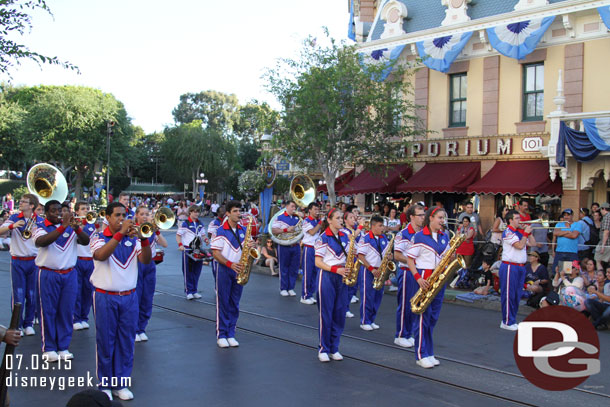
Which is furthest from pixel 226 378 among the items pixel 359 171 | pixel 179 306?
pixel 359 171

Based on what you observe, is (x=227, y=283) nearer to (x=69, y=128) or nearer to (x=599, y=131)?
(x=599, y=131)

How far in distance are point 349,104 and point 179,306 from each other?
996cm

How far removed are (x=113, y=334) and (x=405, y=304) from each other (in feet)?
14.0

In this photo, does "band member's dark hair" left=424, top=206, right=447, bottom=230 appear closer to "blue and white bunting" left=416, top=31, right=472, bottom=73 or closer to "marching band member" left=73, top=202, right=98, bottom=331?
"marching band member" left=73, top=202, right=98, bottom=331

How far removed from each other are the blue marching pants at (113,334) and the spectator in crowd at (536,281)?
8.03 meters

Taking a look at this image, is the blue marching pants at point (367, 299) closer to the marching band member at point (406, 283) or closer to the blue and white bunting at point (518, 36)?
the marching band member at point (406, 283)

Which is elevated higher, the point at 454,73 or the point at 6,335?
the point at 454,73

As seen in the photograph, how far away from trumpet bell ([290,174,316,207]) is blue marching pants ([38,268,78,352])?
6.38m

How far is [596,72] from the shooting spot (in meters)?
17.3

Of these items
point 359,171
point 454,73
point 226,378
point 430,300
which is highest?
point 454,73

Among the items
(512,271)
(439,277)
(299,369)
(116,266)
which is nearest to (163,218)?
(116,266)

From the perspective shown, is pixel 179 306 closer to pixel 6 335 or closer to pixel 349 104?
pixel 6 335

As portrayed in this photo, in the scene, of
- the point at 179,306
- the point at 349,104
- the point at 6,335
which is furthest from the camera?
the point at 349,104

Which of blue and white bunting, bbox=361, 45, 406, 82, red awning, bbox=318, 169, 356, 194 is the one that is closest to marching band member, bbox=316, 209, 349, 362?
blue and white bunting, bbox=361, 45, 406, 82
